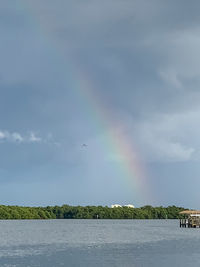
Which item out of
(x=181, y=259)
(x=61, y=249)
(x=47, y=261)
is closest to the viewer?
(x=47, y=261)

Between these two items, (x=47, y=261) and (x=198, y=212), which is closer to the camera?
(x=47, y=261)

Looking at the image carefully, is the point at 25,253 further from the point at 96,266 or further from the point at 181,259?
the point at 181,259

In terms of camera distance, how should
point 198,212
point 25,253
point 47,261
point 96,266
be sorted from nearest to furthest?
1. point 96,266
2. point 47,261
3. point 25,253
4. point 198,212

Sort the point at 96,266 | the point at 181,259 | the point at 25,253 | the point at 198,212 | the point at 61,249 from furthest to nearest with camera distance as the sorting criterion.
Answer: the point at 198,212
the point at 61,249
the point at 25,253
the point at 181,259
the point at 96,266

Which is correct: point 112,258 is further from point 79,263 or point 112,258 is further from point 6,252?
point 6,252

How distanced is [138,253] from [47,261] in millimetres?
17407

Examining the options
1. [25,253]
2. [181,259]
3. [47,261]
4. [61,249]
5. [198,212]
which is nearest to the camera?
[47,261]

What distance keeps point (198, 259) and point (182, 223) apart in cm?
12006

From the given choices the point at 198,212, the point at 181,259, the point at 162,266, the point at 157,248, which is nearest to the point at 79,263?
the point at 162,266

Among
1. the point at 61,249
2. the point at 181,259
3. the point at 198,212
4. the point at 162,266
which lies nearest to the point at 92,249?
the point at 61,249

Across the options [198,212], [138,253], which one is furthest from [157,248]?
[198,212]

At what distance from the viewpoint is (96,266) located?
58.6 metres

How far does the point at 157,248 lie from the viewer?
3255 inches

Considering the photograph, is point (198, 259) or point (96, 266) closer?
point (96, 266)
